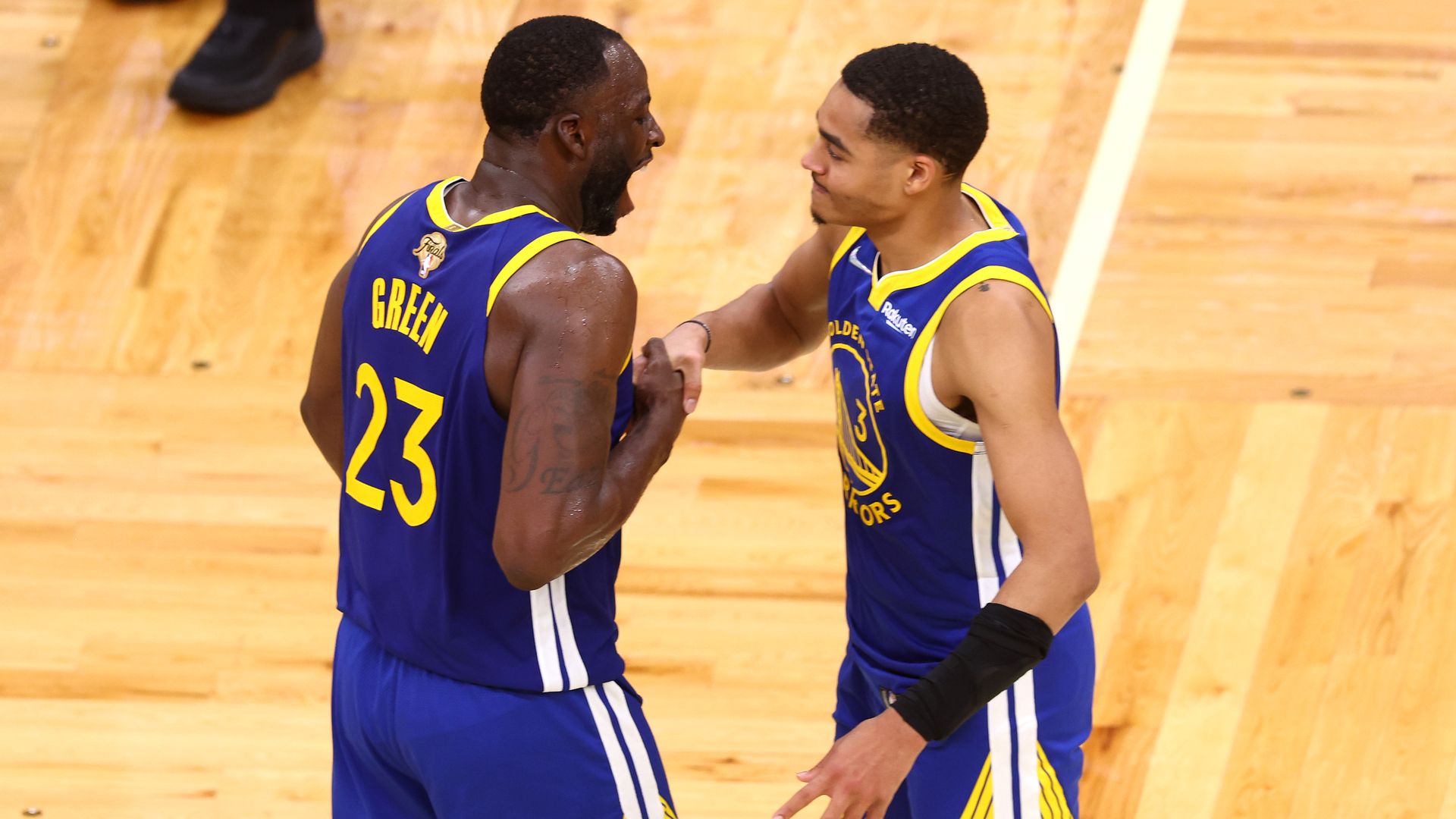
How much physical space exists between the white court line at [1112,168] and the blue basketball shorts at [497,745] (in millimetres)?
2237

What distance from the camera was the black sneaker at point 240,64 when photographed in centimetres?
529

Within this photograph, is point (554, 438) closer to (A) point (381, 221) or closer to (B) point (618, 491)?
(B) point (618, 491)

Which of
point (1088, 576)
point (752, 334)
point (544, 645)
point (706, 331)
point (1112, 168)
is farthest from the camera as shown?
→ point (1112, 168)

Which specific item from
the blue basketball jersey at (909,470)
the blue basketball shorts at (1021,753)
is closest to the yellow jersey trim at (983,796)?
the blue basketball shorts at (1021,753)

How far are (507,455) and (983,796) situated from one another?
0.86 metres

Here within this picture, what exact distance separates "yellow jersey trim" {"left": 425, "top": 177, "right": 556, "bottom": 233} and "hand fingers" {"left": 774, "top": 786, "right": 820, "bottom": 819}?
2.63 ft

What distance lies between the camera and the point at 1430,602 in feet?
12.2

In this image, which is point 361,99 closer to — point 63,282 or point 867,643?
point 63,282

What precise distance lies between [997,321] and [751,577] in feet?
5.97

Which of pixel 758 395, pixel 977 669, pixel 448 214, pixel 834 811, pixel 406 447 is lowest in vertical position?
pixel 758 395

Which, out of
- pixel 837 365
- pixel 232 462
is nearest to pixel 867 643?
pixel 837 365

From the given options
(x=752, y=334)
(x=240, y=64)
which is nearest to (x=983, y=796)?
(x=752, y=334)

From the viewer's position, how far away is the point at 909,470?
94.8 inches

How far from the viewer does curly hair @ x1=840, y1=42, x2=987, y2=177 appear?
7.60 feet
